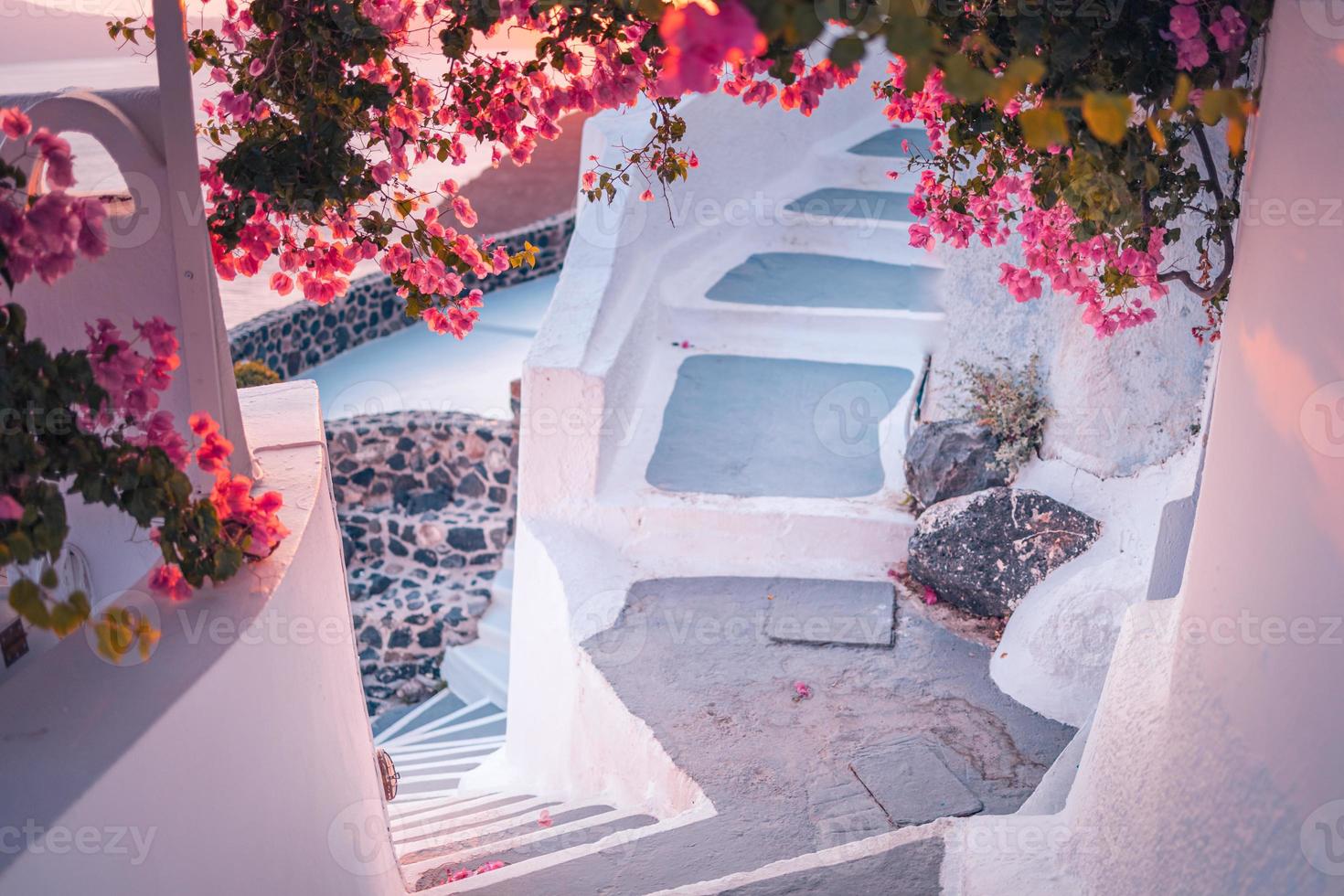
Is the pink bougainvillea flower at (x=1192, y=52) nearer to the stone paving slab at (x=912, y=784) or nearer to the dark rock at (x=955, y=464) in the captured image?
the stone paving slab at (x=912, y=784)

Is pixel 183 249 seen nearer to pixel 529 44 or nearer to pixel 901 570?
pixel 529 44

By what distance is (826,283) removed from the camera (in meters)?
8.66

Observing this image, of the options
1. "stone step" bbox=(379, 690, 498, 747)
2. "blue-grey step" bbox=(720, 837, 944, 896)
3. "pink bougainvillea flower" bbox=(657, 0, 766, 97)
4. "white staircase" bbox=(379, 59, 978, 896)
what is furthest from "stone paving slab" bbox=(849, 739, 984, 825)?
"stone step" bbox=(379, 690, 498, 747)

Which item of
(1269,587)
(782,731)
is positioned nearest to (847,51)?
(1269,587)

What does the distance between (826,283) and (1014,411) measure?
2988mm

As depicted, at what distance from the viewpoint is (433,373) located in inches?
545

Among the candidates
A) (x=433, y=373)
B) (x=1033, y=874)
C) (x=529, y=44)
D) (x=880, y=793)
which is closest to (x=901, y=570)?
(x=880, y=793)

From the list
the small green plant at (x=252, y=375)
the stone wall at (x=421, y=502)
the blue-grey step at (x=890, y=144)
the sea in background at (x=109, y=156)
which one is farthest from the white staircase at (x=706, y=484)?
the small green plant at (x=252, y=375)

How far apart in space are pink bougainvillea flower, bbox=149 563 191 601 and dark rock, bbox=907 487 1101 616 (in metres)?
3.98

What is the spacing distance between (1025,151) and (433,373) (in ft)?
36.8

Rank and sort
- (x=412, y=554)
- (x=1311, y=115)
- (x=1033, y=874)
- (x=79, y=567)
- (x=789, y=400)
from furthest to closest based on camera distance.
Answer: (x=412, y=554), (x=789, y=400), (x=1033, y=874), (x=79, y=567), (x=1311, y=115)

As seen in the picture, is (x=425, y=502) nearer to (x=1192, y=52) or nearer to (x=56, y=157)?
(x=1192, y=52)

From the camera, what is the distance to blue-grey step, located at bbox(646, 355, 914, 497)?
651 centimetres

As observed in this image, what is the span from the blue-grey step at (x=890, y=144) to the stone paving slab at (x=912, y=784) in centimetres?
665
